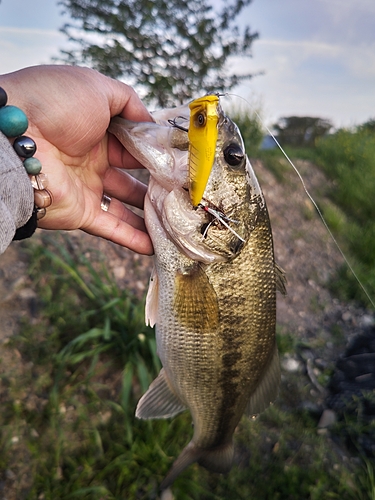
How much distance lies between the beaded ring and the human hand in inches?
3.7

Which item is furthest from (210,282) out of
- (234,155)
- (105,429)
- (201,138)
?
(105,429)

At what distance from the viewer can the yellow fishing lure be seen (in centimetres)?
135

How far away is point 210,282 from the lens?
1774 millimetres

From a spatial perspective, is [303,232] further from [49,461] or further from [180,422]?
[49,461]

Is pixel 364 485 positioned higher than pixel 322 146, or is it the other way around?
pixel 322 146

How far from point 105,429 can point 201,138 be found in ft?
7.12

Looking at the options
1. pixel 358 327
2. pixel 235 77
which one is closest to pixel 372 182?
pixel 235 77

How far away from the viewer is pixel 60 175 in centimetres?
187

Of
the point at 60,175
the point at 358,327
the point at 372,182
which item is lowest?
the point at 358,327

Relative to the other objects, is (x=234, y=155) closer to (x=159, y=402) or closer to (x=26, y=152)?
(x=26, y=152)

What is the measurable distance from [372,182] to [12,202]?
25.0 feet

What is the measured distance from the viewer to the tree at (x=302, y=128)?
1319cm

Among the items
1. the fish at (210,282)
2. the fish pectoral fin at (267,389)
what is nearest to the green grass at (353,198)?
the fish pectoral fin at (267,389)

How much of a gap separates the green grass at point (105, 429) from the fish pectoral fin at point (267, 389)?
0.91 m
